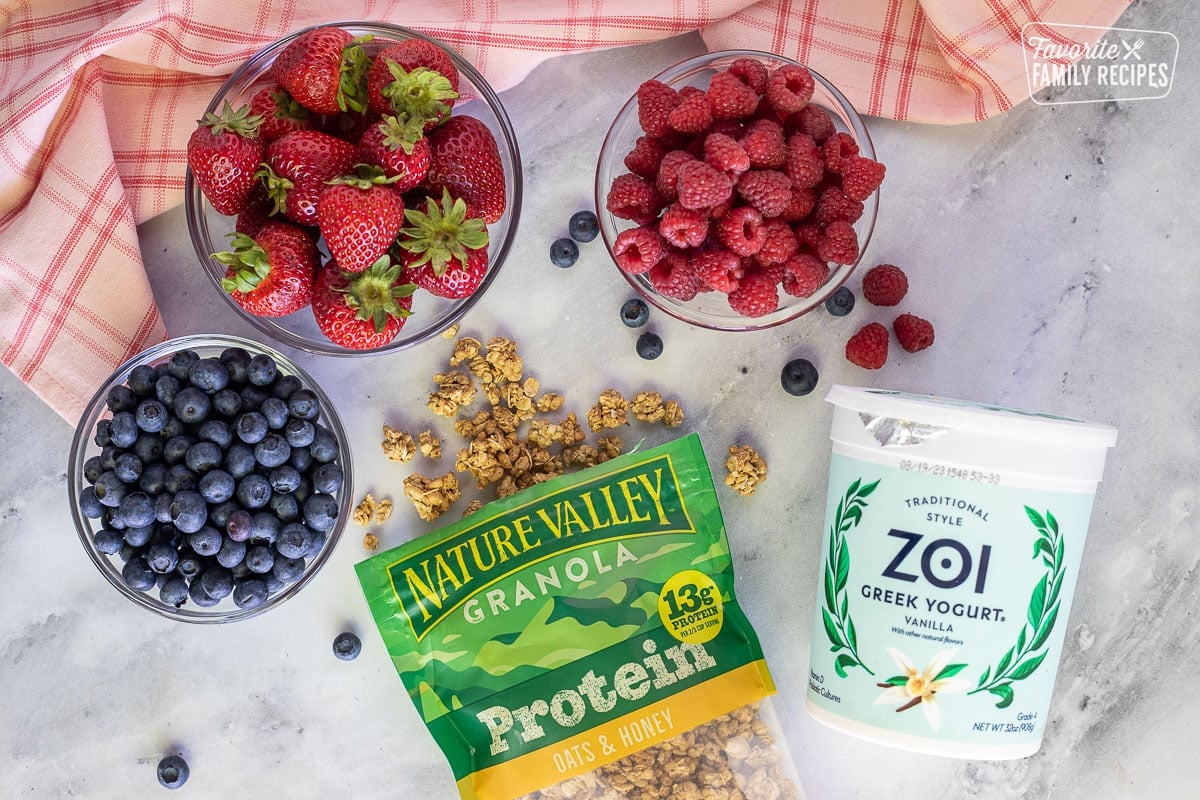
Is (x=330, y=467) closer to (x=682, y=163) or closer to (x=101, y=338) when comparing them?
(x=101, y=338)

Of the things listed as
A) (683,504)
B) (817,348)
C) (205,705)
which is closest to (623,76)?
(817,348)

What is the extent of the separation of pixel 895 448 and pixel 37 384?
3.14 ft

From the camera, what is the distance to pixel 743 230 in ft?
2.81

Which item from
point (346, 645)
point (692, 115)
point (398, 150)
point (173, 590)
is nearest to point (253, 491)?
point (173, 590)

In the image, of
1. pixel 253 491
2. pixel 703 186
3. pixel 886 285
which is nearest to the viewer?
pixel 703 186

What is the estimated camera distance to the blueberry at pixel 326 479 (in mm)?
971

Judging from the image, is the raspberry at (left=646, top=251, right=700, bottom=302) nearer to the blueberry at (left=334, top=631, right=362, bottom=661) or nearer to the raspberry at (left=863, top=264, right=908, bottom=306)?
the raspberry at (left=863, top=264, right=908, bottom=306)

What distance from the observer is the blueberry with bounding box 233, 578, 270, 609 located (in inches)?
37.7

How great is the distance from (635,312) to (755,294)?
223mm

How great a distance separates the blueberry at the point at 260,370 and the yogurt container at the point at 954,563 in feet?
1.93

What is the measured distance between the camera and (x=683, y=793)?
1015mm

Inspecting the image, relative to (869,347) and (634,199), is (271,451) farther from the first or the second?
(869,347)

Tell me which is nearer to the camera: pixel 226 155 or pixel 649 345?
pixel 226 155

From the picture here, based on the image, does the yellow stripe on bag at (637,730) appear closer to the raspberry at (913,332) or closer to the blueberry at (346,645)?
the blueberry at (346,645)
